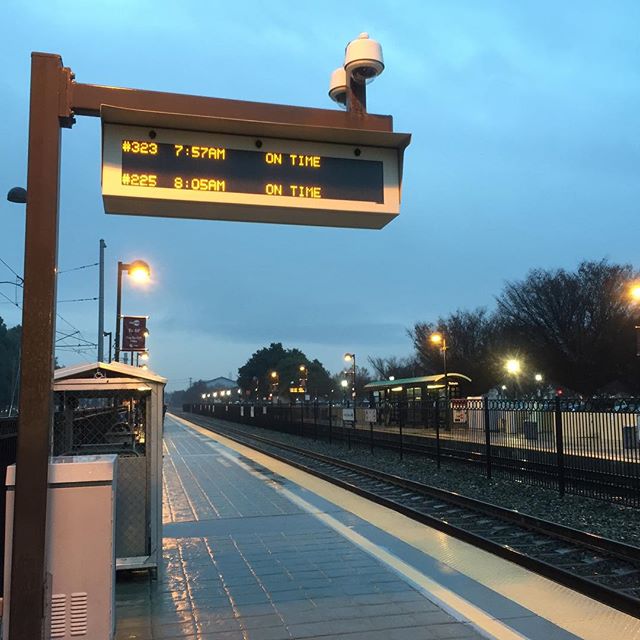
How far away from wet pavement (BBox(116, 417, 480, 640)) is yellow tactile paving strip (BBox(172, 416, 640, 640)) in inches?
39.6

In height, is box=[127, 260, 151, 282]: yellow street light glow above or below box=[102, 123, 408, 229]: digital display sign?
above

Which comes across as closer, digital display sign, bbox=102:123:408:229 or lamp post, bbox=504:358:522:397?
digital display sign, bbox=102:123:408:229

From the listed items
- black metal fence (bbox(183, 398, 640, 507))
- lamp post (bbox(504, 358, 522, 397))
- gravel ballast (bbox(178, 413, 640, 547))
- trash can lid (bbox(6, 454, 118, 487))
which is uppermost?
lamp post (bbox(504, 358, 522, 397))

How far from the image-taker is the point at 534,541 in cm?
886

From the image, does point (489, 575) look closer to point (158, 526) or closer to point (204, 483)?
point (158, 526)

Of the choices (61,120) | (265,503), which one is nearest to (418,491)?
(265,503)

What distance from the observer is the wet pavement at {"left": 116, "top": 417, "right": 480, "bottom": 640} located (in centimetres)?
485

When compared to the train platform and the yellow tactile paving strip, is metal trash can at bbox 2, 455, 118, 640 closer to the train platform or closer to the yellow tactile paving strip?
the train platform

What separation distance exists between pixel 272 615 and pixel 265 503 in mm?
5691

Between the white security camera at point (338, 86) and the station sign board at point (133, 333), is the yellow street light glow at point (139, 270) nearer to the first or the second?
the station sign board at point (133, 333)

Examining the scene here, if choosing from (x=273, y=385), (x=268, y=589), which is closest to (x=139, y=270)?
(x=268, y=589)

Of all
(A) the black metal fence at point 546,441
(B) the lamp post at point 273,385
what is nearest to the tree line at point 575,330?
(A) the black metal fence at point 546,441

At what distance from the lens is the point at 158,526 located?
6.28m

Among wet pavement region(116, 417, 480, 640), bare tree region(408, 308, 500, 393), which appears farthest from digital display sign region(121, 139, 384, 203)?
bare tree region(408, 308, 500, 393)
